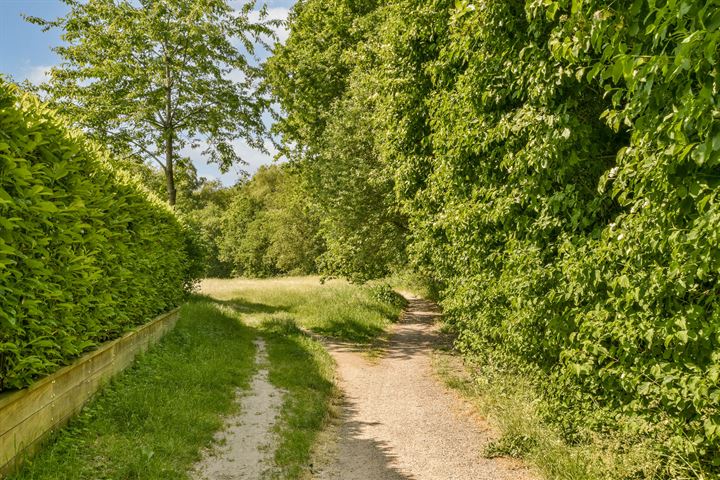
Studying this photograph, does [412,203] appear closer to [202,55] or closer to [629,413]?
[629,413]

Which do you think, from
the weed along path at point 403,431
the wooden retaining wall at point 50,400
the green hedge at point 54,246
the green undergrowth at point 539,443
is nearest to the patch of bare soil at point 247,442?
the weed along path at point 403,431

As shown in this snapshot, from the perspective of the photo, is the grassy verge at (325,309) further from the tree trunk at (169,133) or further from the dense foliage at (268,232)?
the dense foliage at (268,232)

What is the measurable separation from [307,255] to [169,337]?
41071 millimetres

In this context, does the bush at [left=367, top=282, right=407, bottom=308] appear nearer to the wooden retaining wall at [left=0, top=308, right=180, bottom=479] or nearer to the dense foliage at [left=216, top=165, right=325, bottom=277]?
the wooden retaining wall at [left=0, top=308, right=180, bottom=479]

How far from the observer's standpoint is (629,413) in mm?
4930

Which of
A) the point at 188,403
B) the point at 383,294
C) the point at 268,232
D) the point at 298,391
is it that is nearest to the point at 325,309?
the point at 383,294

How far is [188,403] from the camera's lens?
702cm

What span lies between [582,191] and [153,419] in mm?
6484

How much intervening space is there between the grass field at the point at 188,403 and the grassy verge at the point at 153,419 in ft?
0.04

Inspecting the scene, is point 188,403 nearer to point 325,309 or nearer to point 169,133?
point 325,309

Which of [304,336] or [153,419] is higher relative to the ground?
[153,419]

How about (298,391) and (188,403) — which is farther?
(298,391)

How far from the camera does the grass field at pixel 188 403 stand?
16.3ft

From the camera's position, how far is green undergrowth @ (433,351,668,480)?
210 inches
